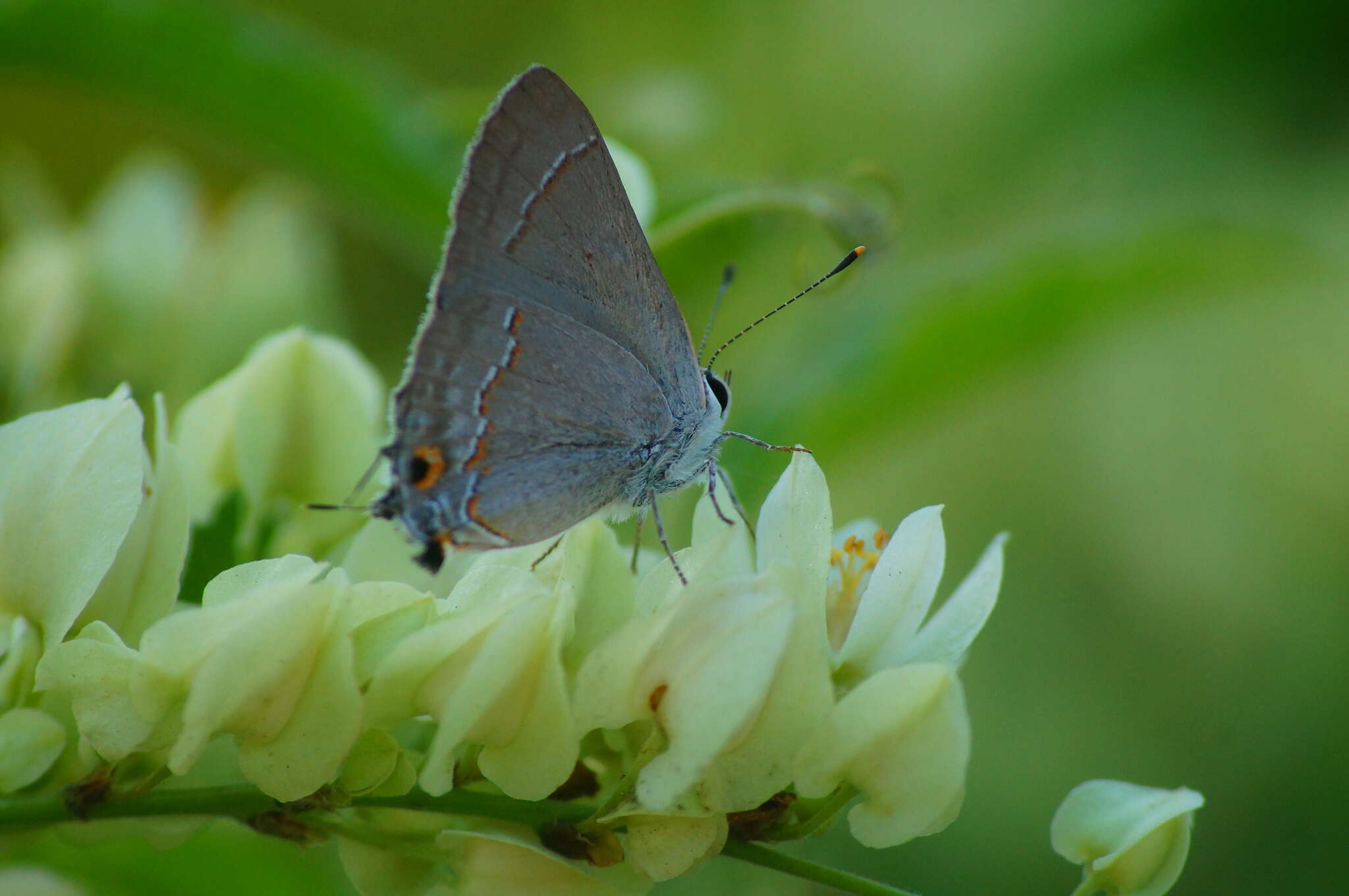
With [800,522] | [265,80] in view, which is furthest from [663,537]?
[265,80]

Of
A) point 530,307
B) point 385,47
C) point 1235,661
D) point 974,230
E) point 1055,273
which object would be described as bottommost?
point 1235,661

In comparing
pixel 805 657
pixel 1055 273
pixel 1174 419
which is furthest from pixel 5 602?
pixel 1174 419

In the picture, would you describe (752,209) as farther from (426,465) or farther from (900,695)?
(900,695)

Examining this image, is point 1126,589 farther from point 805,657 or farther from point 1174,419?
point 805,657

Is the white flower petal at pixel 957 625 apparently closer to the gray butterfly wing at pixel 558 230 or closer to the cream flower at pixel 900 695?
the cream flower at pixel 900 695

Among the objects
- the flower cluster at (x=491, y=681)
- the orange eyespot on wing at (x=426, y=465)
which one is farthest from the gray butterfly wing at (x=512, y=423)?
the flower cluster at (x=491, y=681)
